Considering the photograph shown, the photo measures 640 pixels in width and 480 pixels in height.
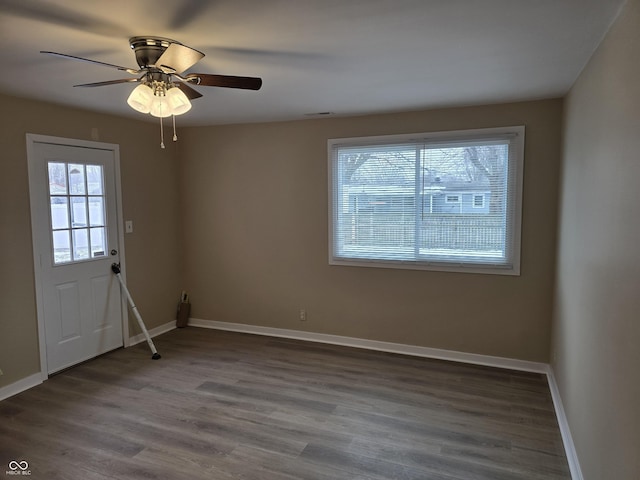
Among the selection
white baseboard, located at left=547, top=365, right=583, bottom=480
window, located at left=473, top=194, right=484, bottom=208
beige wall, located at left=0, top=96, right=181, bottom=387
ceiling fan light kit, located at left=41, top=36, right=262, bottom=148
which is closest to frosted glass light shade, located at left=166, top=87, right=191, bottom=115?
ceiling fan light kit, located at left=41, top=36, right=262, bottom=148

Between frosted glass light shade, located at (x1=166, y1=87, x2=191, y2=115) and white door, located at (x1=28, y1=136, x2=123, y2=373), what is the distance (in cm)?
198

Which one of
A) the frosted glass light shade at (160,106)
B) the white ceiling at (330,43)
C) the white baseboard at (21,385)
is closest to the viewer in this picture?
the white ceiling at (330,43)

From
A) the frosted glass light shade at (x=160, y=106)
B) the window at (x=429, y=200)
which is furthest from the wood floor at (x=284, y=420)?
the frosted glass light shade at (x=160, y=106)

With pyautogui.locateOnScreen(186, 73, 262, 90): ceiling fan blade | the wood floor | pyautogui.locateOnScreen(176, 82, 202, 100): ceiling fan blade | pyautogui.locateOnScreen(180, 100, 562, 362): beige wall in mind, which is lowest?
the wood floor

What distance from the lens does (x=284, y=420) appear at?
116 inches

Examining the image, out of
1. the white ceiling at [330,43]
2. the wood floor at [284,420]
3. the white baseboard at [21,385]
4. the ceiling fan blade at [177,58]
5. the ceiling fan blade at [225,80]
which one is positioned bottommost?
the wood floor at [284,420]

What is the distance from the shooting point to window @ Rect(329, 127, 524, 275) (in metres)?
3.69

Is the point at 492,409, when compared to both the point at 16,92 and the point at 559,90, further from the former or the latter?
the point at 16,92

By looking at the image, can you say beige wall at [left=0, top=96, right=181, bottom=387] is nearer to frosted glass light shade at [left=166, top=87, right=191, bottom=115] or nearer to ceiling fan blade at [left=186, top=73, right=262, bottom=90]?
frosted glass light shade at [left=166, top=87, right=191, bottom=115]

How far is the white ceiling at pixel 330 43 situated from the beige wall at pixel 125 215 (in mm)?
329

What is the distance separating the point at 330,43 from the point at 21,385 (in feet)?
11.7

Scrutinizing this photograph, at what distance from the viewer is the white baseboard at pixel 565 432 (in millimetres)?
2306

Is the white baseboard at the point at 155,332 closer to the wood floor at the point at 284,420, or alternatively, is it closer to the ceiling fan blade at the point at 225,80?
the wood floor at the point at 284,420

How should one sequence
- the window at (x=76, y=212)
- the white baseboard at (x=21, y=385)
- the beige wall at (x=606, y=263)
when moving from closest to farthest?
the beige wall at (x=606, y=263)
the white baseboard at (x=21, y=385)
the window at (x=76, y=212)
